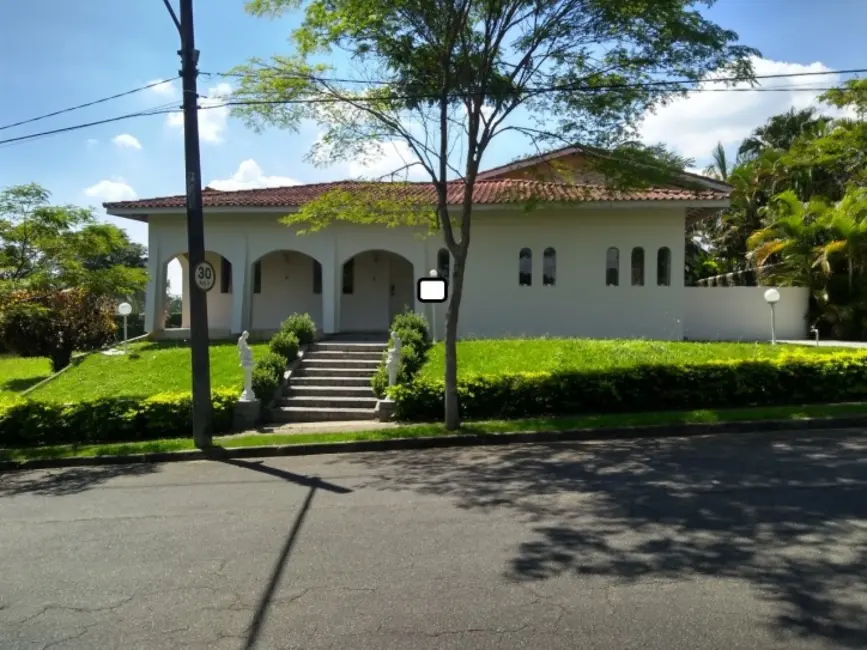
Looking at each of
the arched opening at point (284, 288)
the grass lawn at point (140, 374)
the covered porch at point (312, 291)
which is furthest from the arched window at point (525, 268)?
the grass lawn at point (140, 374)

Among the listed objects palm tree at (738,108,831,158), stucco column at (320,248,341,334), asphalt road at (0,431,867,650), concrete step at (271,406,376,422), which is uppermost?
palm tree at (738,108,831,158)

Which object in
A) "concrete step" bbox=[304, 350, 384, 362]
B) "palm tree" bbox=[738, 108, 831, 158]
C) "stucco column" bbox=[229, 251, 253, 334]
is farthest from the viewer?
"palm tree" bbox=[738, 108, 831, 158]

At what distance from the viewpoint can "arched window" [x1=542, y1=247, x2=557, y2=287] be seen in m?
18.2

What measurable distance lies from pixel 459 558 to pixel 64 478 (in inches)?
244

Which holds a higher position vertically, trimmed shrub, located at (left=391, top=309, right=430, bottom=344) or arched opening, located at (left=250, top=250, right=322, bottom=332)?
arched opening, located at (left=250, top=250, right=322, bottom=332)

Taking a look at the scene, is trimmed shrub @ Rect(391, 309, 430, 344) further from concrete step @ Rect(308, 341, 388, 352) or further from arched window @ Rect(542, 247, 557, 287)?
arched window @ Rect(542, 247, 557, 287)

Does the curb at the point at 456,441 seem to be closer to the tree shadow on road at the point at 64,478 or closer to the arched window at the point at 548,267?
the tree shadow on road at the point at 64,478

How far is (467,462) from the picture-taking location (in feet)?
27.6

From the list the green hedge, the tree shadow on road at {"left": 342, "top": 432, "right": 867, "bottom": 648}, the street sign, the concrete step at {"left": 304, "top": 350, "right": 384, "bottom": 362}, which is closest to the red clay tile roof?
the concrete step at {"left": 304, "top": 350, "right": 384, "bottom": 362}

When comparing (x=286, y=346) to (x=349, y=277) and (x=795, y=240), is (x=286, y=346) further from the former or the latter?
(x=795, y=240)

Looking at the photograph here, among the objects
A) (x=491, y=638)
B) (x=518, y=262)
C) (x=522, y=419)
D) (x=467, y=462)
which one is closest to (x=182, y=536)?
(x=491, y=638)

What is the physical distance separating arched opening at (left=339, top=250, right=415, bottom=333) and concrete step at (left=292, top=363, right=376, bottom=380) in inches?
231

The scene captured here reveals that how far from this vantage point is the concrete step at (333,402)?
12609 millimetres

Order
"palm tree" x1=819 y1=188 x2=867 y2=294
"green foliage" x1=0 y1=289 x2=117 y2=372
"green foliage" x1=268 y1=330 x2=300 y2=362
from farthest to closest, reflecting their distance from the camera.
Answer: "palm tree" x1=819 y1=188 x2=867 y2=294 < "green foliage" x1=0 y1=289 x2=117 y2=372 < "green foliage" x1=268 y1=330 x2=300 y2=362
